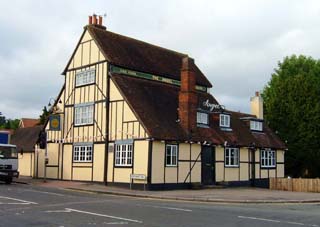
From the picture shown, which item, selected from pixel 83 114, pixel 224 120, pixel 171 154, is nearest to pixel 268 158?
pixel 224 120

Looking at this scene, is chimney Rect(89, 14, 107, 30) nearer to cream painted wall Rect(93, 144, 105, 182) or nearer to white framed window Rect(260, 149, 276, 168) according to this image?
cream painted wall Rect(93, 144, 105, 182)

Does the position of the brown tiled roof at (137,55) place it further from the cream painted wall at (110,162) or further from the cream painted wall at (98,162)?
the cream painted wall at (98,162)

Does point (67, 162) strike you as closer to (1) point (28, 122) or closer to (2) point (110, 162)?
(2) point (110, 162)

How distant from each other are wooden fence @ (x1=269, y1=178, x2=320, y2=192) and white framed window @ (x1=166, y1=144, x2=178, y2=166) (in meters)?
9.40

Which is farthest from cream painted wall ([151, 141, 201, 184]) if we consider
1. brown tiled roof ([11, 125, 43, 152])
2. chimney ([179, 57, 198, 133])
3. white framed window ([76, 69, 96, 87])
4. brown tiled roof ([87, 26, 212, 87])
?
brown tiled roof ([11, 125, 43, 152])

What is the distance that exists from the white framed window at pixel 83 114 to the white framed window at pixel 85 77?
66.4 inches

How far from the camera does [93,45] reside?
3306 centimetres

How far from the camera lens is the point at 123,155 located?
97.2ft

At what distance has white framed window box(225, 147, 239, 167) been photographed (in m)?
33.4

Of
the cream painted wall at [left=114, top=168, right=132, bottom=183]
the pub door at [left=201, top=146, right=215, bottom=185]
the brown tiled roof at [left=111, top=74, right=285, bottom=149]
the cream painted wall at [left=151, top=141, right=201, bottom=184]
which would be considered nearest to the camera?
the cream painted wall at [left=151, top=141, right=201, bottom=184]

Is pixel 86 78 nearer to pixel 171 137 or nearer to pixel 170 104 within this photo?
pixel 170 104

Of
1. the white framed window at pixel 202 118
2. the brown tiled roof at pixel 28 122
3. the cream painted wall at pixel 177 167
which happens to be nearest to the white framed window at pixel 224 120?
the white framed window at pixel 202 118

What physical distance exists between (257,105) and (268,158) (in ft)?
19.9

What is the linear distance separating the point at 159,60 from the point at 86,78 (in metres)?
6.41
